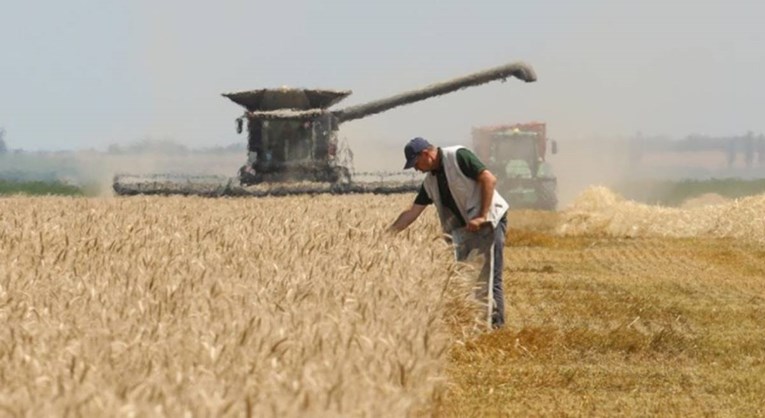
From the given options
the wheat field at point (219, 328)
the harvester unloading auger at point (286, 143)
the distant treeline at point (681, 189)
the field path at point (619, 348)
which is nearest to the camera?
the wheat field at point (219, 328)

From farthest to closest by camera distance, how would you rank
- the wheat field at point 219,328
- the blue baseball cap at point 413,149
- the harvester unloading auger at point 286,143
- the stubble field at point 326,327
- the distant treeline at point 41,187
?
the distant treeline at point 41,187 → the harvester unloading auger at point 286,143 → the blue baseball cap at point 413,149 → the stubble field at point 326,327 → the wheat field at point 219,328

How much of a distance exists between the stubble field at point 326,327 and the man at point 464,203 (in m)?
0.30

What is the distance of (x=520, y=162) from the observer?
53875 mm

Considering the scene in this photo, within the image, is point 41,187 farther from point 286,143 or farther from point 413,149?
point 413,149

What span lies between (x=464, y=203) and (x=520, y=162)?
134ft

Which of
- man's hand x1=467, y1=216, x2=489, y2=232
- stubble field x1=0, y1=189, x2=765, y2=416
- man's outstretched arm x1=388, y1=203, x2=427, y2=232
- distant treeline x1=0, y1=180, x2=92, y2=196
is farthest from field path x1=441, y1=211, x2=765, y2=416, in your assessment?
distant treeline x1=0, y1=180, x2=92, y2=196

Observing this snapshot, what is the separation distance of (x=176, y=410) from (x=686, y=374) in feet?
25.0

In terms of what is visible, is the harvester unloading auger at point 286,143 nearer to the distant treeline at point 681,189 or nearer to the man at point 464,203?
the man at point 464,203

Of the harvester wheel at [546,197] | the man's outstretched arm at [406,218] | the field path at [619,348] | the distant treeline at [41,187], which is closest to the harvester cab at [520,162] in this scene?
the harvester wheel at [546,197]

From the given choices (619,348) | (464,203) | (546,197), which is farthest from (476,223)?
(546,197)

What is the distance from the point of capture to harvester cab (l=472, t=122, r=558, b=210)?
52531 millimetres

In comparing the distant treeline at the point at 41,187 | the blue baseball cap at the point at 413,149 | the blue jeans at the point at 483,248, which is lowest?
the distant treeline at the point at 41,187

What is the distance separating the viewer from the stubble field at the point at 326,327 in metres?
4.82

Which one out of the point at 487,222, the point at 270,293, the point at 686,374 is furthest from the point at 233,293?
the point at 487,222
